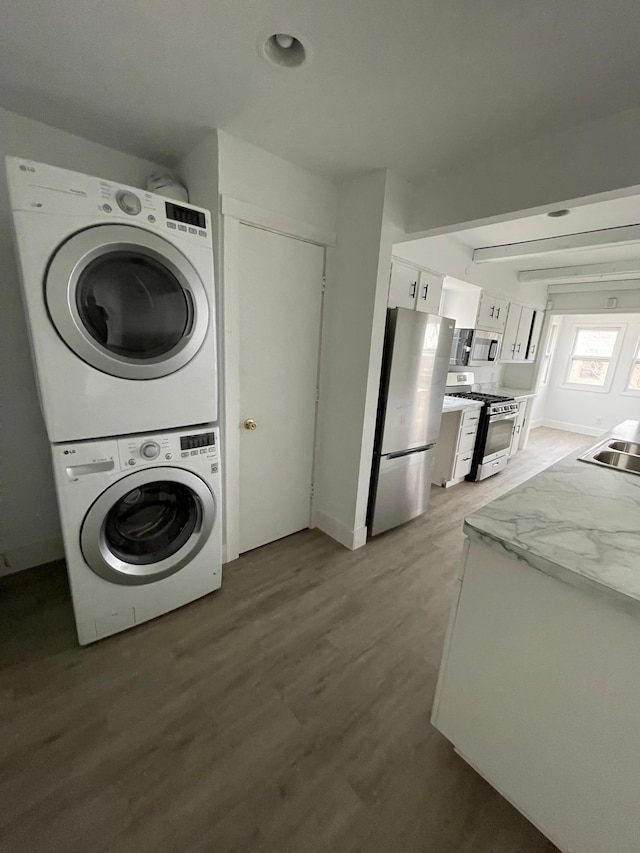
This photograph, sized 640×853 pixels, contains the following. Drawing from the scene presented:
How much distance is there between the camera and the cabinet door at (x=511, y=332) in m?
4.28

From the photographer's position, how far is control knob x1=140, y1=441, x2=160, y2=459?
4.96 feet

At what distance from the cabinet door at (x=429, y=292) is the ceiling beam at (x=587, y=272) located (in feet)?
7.38

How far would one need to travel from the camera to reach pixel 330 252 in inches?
90.4

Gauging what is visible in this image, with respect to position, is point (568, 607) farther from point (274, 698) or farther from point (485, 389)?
point (485, 389)

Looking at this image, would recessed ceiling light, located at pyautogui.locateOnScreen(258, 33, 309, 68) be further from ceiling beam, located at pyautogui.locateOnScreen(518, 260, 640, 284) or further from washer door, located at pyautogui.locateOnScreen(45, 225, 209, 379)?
ceiling beam, located at pyautogui.locateOnScreen(518, 260, 640, 284)

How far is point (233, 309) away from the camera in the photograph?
1889 millimetres

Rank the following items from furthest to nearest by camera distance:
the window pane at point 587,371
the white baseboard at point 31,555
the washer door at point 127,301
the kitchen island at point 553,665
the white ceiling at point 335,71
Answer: the window pane at point 587,371 < the white baseboard at point 31,555 < the washer door at point 127,301 < the white ceiling at point 335,71 < the kitchen island at point 553,665

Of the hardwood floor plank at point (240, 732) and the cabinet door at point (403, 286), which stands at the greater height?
the cabinet door at point (403, 286)

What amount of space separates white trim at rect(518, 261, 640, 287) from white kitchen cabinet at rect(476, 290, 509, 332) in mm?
529

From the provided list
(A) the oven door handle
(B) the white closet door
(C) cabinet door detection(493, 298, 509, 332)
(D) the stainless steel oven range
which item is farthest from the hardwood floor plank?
(C) cabinet door detection(493, 298, 509, 332)

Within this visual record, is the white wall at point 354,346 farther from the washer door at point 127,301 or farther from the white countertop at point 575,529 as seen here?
the white countertop at point 575,529

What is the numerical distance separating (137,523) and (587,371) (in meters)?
7.80

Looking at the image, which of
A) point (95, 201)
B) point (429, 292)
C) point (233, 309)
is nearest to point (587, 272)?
point (429, 292)

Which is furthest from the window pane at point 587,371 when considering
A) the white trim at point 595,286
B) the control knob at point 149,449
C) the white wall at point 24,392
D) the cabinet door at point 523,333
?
the control knob at point 149,449
